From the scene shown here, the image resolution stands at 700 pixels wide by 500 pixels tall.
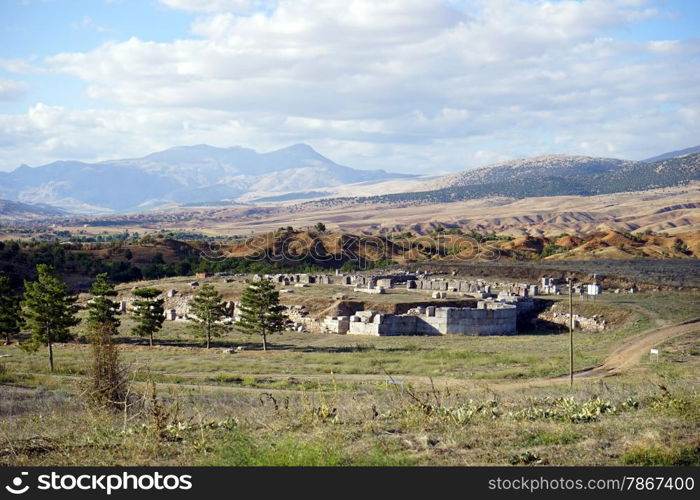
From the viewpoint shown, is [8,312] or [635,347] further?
[8,312]

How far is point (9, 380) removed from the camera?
83.0ft

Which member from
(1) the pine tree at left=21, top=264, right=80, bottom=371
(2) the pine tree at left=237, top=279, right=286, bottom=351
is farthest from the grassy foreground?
(2) the pine tree at left=237, top=279, right=286, bottom=351

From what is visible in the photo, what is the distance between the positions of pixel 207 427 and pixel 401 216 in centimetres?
18252

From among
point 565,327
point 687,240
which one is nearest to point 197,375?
point 565,327

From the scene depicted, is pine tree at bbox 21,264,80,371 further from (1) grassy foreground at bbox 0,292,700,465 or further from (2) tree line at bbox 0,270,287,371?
(1) grassy foreground at bbox 0,292,700,465

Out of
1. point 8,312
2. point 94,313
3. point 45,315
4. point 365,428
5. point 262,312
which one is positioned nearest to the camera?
point 365,428

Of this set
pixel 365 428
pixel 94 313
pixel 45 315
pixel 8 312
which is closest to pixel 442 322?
pixel 94 313

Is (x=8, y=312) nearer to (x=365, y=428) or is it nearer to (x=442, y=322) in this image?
(x=442, y=322)

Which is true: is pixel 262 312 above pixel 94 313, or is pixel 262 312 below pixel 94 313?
below

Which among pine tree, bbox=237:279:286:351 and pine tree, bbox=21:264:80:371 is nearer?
pine tree, bbox=21:264:80:371

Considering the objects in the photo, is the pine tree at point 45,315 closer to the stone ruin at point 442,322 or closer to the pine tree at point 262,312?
the pine tree at point 262,312

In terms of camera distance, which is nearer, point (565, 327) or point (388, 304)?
point (565, 327)

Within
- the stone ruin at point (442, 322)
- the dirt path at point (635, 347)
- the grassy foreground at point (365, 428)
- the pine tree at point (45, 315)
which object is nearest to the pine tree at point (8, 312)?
the pine tree at point (45, 315)
